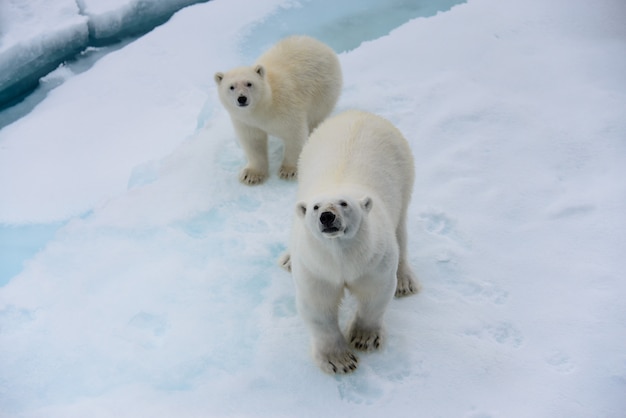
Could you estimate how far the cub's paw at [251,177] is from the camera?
4395mm

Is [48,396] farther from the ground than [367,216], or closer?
closer

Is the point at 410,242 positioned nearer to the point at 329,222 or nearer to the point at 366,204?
the point at 366,204

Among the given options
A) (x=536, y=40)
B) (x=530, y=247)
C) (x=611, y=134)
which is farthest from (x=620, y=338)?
(x=536, y=40)

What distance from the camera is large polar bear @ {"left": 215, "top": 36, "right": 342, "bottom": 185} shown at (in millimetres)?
4164

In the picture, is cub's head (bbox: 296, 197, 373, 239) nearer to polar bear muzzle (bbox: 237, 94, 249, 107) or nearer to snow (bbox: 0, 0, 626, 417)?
snow (bbox: 0, 0, 626, 417)

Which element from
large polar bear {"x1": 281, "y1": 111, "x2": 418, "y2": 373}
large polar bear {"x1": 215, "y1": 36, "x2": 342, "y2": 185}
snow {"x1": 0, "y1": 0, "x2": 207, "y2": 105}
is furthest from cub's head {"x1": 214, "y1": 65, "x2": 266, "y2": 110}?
snow {"x1": 0, "y1": 0, "x2": 207, "y2": 105}

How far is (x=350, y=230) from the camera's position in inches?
95.7

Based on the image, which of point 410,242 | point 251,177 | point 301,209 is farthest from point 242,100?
point 301,209

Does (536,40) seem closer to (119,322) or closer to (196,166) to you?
(196,166)

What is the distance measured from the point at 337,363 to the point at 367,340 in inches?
7.4

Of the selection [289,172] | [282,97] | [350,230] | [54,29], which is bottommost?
[289,172]

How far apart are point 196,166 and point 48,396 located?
1982 mm

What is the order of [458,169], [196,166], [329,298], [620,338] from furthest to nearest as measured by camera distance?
[196,166]
[458,169]
[620,338]
[329,298]

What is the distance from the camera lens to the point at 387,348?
9.90ft
